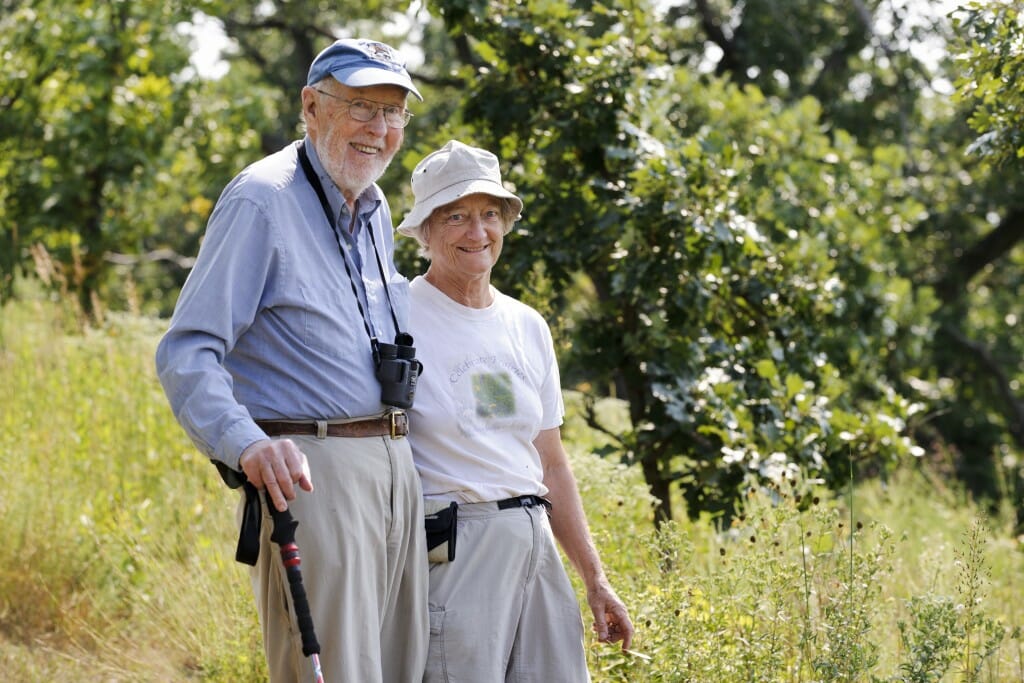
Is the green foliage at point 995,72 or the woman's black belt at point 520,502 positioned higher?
the green foliage at point 995,72

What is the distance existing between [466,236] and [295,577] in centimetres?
103

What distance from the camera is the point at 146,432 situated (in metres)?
6.43

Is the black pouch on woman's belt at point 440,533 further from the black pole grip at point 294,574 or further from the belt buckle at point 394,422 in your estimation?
the black pole grip at point 294,574

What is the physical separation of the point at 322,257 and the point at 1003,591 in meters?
3.88

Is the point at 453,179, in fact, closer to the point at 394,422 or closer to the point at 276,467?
the point at 394,422

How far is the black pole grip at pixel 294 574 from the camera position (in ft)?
7.90

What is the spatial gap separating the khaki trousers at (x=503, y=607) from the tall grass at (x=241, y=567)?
33 centimetres

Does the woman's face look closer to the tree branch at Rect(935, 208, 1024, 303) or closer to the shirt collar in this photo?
the shirt collar

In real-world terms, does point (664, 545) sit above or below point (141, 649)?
above

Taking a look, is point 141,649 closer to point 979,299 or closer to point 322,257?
point 322,257

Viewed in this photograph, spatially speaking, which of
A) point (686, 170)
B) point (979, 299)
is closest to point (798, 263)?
point (686, 170)

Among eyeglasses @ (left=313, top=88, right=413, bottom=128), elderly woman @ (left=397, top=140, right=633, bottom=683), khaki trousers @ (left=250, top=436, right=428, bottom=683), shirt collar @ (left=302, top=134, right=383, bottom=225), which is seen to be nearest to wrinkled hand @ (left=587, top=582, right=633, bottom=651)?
elderly woman @ (left=397, top=140, right=633, bottom=683)

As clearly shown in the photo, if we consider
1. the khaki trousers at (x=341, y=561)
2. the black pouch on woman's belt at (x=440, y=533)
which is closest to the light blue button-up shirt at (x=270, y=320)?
the khaki trousers at (x=341, y=561)

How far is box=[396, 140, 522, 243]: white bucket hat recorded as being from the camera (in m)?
3.05
